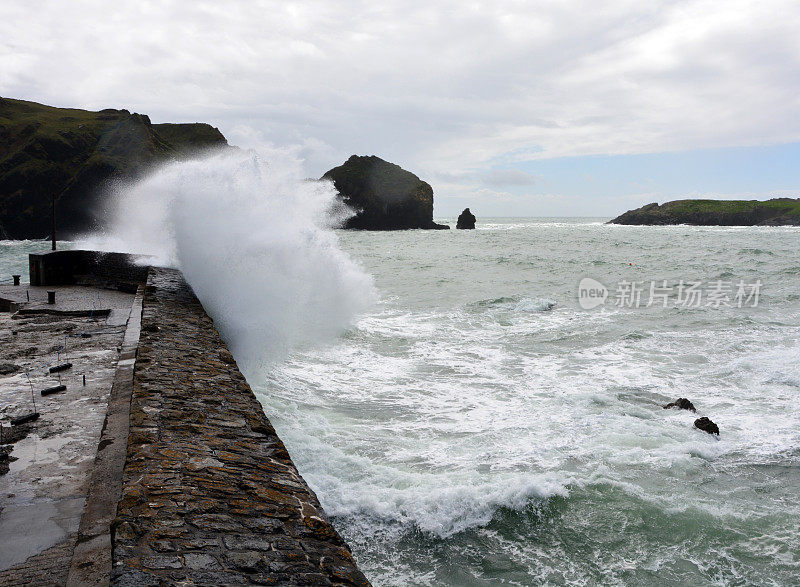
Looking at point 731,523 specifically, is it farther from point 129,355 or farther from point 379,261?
point 379,261

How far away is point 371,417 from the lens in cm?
716

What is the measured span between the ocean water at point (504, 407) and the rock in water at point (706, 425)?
109mm

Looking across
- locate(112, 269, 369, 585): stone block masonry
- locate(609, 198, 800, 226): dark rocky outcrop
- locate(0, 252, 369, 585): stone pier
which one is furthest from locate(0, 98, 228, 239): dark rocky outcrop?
locate(609, 198, 800, 226): dark rocky outcrop

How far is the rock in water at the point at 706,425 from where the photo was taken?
21.4ft

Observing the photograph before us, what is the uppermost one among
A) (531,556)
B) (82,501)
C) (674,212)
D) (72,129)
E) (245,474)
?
(72,129)

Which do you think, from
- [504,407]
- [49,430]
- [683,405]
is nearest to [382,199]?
[504,407]

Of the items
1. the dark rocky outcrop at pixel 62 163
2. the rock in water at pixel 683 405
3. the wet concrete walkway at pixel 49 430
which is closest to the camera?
the wet concrete walkway at pixel 49 430

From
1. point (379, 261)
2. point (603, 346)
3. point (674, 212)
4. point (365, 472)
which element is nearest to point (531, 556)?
point (365, 472)

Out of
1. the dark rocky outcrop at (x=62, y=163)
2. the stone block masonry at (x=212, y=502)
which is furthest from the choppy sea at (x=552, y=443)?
the dark rocky outcrop at (x=62, y=163)

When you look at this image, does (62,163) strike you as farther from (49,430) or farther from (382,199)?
(49,430)

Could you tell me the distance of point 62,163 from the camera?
68250 mm

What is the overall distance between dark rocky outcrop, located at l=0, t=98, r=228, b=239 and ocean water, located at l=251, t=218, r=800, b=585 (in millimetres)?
65859

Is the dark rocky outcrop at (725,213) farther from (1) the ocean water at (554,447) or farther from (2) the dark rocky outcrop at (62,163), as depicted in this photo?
(1) the ocean water at (554,447)

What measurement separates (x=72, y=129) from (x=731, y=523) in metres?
88.9
